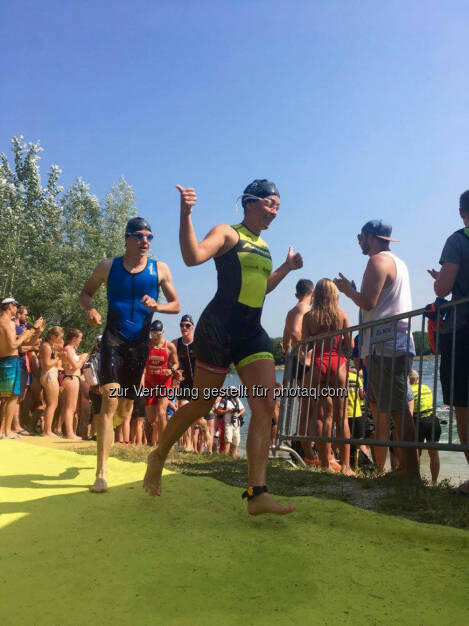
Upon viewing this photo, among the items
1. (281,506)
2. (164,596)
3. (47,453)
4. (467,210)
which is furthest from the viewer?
→ (47,453)

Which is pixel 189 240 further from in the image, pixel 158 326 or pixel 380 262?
pixel 158 326

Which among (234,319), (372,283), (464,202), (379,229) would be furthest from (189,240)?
(379,229)

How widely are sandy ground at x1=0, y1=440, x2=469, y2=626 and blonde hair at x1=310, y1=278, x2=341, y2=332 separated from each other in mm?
2731

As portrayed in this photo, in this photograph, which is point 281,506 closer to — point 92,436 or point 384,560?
point 384,560

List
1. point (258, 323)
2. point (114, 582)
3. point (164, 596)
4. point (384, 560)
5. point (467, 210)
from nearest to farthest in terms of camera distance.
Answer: point (164, 596) → point (114, 582) → point (384, 560) → point (258, 323) → point (467, 210)

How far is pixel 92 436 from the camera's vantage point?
32.4 feet

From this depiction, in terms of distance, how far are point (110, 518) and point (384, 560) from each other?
1594mm

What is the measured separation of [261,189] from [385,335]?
190cm

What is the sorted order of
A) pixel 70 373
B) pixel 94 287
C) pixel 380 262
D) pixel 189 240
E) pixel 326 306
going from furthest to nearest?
1. pixel 70 373
2. pixel 326 306
3. pixel 380 262
4. pixel 94 287
5. pixel 189 240

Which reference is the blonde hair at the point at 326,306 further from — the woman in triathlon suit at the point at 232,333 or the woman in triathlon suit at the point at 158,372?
the woman in triathlon suit at the point at 158,372

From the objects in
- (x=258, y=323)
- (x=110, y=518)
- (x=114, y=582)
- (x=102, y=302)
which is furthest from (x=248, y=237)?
(x=102, y=302)

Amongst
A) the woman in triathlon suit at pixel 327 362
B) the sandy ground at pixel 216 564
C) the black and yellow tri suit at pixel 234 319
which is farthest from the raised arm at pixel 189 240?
the woman in triathlon suit at pixel 327 362

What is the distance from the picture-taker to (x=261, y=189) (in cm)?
386

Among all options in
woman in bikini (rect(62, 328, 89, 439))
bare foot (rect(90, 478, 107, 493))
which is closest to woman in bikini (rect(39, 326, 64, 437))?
woman in bikini (rect(62, 328, 89, 439))
